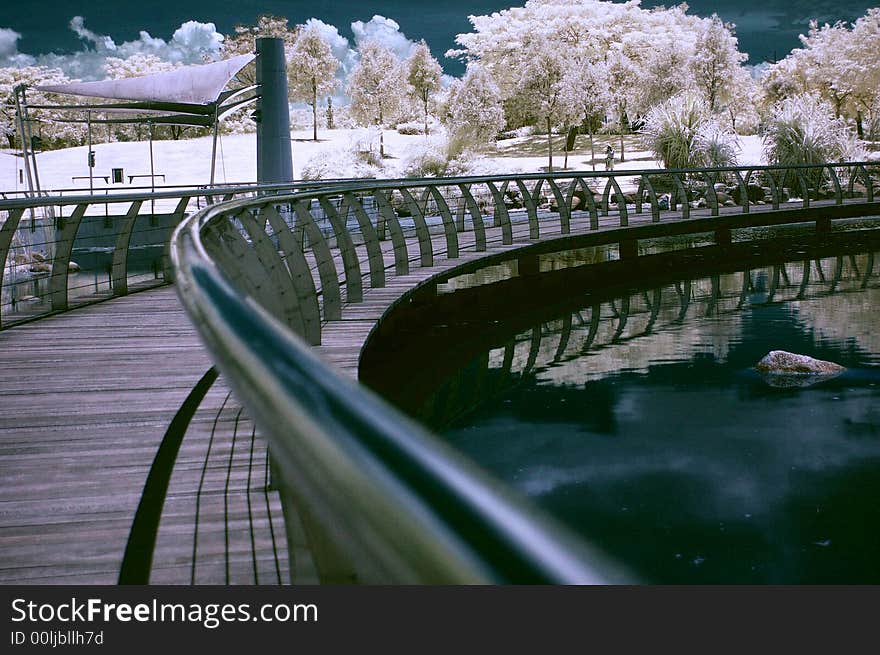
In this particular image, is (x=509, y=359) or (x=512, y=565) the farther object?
(x=509, y=359)

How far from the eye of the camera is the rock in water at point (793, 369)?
757 cm

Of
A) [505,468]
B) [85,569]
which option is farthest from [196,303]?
[505,468]

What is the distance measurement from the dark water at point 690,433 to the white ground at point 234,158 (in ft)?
87.7

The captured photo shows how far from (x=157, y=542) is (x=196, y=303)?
57.1 inches

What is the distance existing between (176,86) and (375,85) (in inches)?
1497

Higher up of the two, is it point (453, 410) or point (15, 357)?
point (15, 357)

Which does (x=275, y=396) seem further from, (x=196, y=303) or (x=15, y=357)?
(x=15, y=357)

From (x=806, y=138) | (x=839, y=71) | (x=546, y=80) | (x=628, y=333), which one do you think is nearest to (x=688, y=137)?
(x=806, y=138)

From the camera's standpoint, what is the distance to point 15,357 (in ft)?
16.3

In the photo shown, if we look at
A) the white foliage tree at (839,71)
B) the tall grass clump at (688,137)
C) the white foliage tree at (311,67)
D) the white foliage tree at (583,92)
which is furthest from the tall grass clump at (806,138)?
the white foliage tree at (311,67)

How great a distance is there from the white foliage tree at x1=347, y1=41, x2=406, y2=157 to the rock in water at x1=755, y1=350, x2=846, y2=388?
47.9m

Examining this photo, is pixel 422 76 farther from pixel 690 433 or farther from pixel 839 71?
pixel 690 433

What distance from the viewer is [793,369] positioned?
787cm

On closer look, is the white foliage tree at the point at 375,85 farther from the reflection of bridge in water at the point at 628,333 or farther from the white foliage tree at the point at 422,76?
the reflection of bridge in water at the point at 628,333
